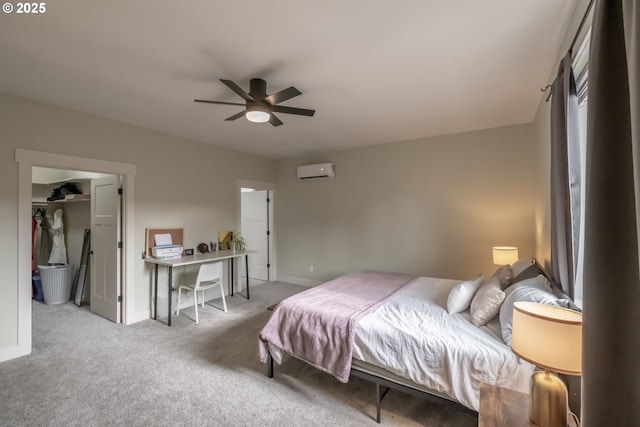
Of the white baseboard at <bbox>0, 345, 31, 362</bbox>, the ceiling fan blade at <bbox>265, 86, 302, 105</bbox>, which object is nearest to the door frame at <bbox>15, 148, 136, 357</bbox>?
the white baseboard at <bbox>0, 345, 31, 362</bbox>

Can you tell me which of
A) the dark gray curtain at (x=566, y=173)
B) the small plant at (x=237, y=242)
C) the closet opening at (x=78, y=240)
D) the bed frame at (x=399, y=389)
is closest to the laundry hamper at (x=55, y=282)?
the closet opening at (x=78, y=240)

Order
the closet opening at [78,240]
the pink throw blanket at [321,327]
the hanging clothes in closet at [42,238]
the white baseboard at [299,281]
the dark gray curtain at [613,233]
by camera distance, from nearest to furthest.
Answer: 1. the dark gray curtain at [613,233]
2. the pink throw blanket at [321,327]
3. the closet opening at [78,240]
4. the hanging clothes in closet at [42,238]
5. the white baseboard at [299,281]

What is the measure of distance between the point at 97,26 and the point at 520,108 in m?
3.90

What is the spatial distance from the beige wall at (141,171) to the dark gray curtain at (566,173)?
433 cm

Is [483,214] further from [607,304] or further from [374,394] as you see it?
[607,304]

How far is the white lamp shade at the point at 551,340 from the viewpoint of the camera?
100 cm

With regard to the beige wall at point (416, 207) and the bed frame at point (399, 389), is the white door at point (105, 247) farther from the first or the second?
the bed frame at point (399, 389)

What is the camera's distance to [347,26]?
1.72 meters

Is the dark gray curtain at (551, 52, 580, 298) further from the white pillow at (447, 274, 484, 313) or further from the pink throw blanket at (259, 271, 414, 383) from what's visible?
the pink throw blanket at (259, 271, 414, 383)

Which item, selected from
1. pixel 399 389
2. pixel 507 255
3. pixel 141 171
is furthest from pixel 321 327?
pixel 141 171

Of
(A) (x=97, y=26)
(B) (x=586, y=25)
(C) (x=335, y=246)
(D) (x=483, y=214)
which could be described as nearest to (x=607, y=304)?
(B) (x=586, y=25)

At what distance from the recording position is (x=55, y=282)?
410 centimetres

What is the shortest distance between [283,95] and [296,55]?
309 mm

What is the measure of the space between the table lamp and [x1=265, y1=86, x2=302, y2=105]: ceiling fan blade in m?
1.97
